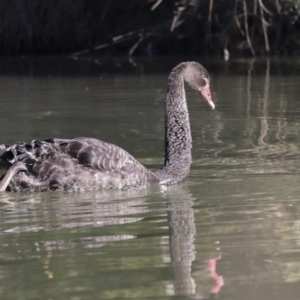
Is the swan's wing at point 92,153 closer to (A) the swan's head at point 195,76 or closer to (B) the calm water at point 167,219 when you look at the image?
(B) the calm water at point 167,219

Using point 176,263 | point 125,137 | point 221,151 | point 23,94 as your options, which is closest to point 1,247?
point 176,263

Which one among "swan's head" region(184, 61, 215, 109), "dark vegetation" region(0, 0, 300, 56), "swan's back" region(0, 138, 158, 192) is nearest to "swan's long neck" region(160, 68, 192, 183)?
"swan's head" region(184, 61, 215, 109)

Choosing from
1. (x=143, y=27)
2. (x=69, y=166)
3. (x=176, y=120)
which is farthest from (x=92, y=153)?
(x=143, y=27)

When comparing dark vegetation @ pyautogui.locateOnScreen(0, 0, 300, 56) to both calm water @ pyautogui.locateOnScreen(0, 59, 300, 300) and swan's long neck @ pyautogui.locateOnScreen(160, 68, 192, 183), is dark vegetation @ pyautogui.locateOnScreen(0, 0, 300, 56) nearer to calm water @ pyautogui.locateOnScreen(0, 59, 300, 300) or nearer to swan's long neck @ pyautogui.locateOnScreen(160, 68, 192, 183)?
calm water @ pyautogui.locateOnScreen(0, 59, 300, 300)

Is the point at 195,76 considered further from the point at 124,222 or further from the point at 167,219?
the point at 124,222

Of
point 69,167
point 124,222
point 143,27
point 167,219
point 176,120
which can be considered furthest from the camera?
point 143,27

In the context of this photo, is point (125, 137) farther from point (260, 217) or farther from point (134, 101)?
point (260, 217)

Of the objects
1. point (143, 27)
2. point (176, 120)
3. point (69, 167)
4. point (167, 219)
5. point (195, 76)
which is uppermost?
point (143, 27)

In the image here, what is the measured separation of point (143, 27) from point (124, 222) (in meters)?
15.1

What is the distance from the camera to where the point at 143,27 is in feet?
66.2

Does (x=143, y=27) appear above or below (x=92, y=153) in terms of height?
above

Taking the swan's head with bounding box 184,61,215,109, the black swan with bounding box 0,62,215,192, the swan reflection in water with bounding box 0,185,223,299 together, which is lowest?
the swan reflection in water with bounding box 0,185,223,299

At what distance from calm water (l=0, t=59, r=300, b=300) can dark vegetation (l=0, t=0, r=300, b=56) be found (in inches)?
309

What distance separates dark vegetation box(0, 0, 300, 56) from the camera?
18.9 metres
